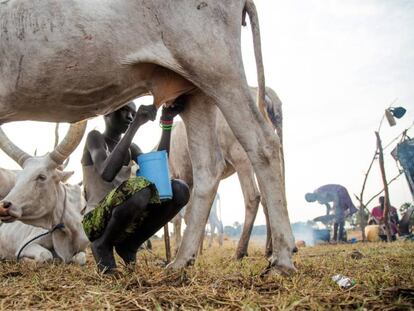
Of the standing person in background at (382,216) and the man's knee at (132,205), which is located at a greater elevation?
the man's knee at (132,205)

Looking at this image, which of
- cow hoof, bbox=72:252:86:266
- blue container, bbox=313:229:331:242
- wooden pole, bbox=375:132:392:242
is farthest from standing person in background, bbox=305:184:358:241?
cow hoof, bbox=72:252:86:266

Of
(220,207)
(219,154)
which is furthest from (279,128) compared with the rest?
(220,207)

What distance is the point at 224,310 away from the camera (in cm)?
151

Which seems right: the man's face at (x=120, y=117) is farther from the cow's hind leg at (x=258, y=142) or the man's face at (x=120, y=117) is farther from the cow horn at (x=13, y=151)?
the cow horn at (x=13, y=151)

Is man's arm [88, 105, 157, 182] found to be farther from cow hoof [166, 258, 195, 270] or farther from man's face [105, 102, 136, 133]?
cow hoof [166, 258, 195, 270]

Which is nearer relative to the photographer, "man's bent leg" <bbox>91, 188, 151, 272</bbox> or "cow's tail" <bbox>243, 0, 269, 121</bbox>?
"man's bent leg" <bbox>91, 188, 151, 272</bbox>

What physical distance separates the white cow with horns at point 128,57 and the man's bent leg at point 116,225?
720mm

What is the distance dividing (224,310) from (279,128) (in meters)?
4.44

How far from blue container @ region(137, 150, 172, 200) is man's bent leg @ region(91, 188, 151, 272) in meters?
0.12

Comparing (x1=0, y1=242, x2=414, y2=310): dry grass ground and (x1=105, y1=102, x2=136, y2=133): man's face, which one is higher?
(x1=105, y1=102, x2=136, y2=133): man's face

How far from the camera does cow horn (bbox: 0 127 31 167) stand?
433 centimetres

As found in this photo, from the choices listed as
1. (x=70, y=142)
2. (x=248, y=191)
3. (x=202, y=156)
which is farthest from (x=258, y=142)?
(x=248, y=191)

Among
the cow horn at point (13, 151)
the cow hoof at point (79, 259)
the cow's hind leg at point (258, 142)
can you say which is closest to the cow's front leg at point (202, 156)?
the cow's hind leg at point (258, 142)

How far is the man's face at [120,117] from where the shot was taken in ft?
10.9
